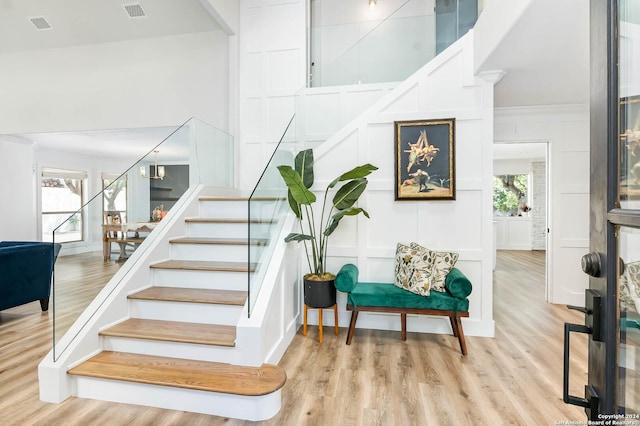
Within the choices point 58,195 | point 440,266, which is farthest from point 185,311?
point 58,195

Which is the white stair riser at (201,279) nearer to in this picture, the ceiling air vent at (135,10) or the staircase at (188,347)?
the staircase at (188,347)

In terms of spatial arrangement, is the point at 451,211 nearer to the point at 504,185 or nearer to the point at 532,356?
the point at 532,356

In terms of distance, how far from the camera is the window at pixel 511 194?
33.2 ft

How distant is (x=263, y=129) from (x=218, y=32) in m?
1.93

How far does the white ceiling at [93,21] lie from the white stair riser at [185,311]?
15.3ft

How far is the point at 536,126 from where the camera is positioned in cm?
438

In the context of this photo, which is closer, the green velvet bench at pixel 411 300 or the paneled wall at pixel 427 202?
the green velvet bench at pixel 411 300

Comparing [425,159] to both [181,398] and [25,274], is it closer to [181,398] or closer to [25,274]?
[181,398]

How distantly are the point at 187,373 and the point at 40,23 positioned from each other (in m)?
6.81

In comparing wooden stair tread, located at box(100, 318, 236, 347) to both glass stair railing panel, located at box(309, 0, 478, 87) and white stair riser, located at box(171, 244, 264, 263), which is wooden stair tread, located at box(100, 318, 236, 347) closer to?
white stair riser, located at box(171, 244, 264, 263)

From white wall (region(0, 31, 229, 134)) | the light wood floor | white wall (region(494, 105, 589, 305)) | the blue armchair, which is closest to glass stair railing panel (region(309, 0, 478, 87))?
white wall (region(494, 105, 589, 305))

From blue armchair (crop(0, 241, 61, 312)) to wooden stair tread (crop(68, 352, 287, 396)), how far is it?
1.82 metres

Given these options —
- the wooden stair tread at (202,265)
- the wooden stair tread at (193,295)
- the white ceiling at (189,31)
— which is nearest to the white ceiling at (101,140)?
the white ceiling at (189,31)

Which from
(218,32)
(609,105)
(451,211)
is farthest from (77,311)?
(218,32)
